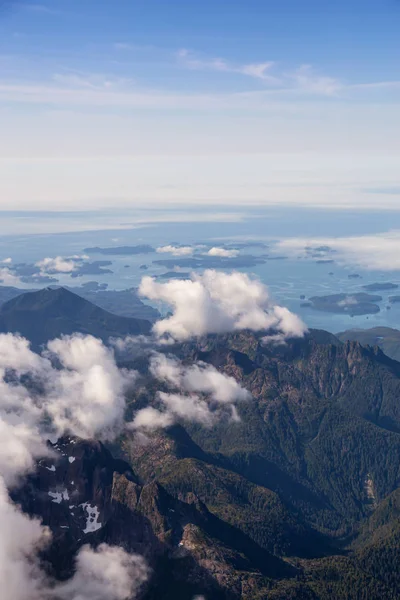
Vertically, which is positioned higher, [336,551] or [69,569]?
[69,569]

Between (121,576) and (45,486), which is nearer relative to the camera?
(121,576)

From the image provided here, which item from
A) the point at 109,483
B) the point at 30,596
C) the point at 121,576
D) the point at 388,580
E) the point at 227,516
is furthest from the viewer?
the point at 227,516

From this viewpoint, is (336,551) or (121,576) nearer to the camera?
(121,576)

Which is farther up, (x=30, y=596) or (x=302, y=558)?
(x=30, y=596)

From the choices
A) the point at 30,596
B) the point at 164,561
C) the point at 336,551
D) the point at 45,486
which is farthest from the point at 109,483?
the point at 336,551

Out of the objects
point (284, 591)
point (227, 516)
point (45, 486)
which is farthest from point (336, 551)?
point (45, 486)

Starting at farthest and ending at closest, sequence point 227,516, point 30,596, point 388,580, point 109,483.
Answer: point 227,516 → point 109,483 → point 388,580 → point 30,596

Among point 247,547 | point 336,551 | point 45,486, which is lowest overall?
point 336,551

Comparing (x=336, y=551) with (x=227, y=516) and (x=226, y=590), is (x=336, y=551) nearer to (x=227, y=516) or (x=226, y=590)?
(x=227, y=516)

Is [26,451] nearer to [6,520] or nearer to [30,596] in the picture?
[6,520]

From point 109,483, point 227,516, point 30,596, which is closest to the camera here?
point 30,596
